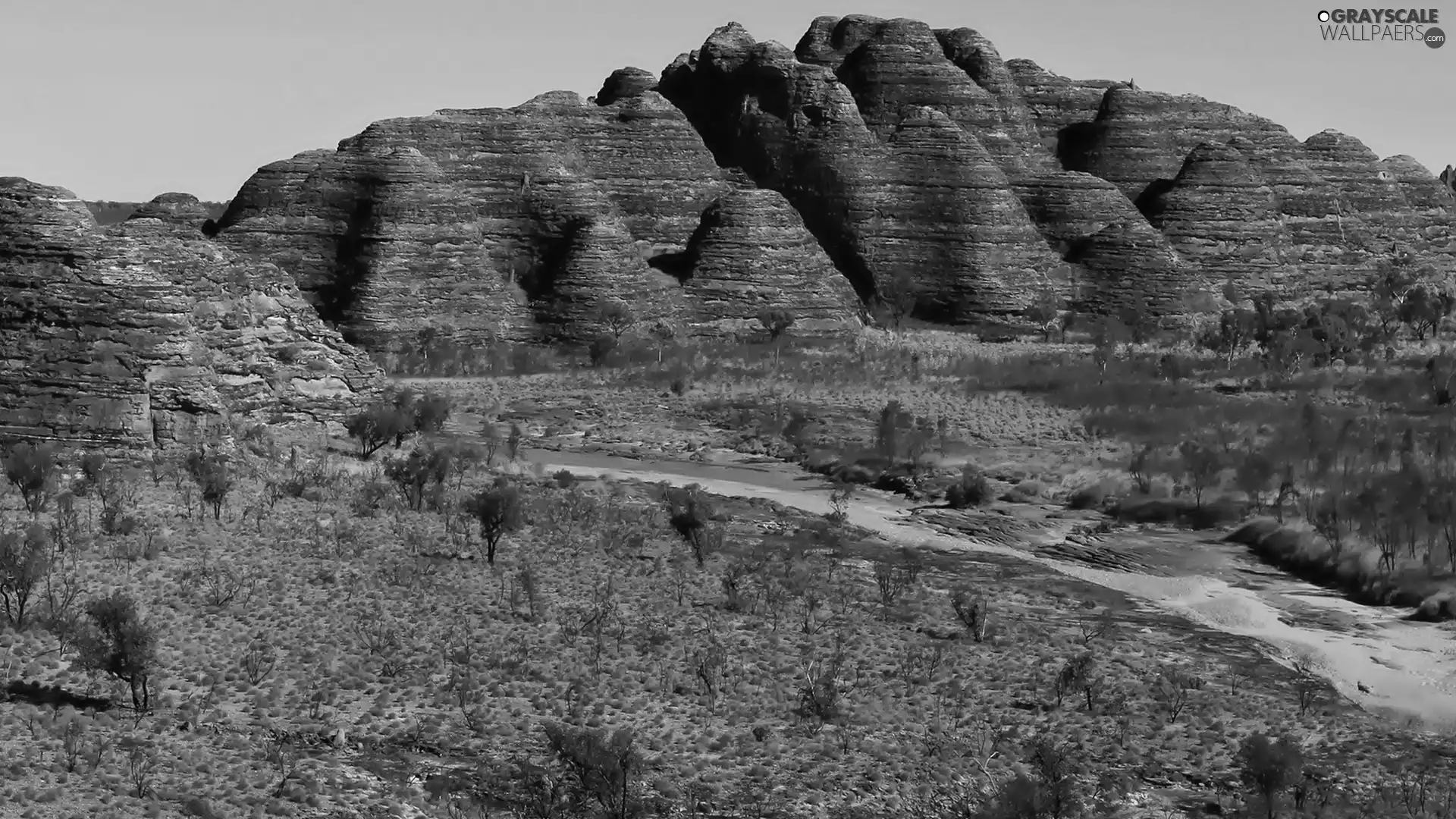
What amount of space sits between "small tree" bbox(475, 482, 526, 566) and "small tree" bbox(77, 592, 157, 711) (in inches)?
301

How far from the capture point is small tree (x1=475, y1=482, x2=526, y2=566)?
25.4 metres

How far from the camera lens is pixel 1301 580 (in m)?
29.6

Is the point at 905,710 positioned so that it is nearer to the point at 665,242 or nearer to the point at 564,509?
the point at 564,509

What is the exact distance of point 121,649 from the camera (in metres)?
17.5

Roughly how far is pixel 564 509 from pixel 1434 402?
28163 millimetres

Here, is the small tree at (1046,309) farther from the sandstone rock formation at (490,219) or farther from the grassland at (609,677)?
the grassland at (609,677)

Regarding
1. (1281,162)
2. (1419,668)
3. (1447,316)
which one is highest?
(1281,162)

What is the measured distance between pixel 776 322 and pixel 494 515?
34591 millimetres

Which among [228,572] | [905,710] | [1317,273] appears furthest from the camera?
[1317,273]

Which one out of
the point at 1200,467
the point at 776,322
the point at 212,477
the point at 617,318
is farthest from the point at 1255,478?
the point at 617,318

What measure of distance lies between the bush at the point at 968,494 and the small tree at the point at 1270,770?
716 inches

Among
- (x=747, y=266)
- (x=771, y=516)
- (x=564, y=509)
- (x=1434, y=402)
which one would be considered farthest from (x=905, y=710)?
(x=747, y=266)

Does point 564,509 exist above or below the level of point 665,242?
below

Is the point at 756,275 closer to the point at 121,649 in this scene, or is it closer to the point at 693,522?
the point at 693,522
